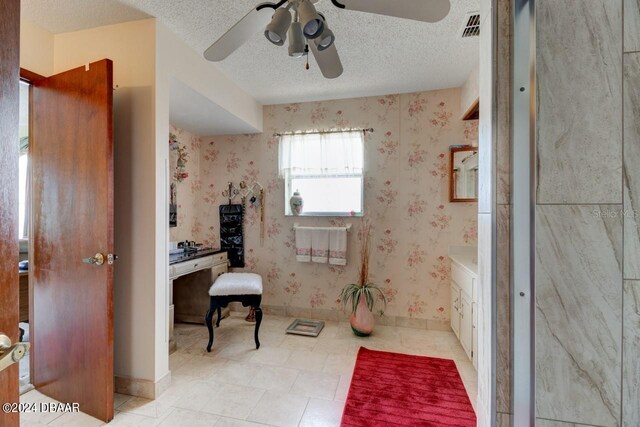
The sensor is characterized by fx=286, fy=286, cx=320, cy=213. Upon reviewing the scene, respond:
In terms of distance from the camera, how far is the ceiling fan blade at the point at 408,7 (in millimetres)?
1087

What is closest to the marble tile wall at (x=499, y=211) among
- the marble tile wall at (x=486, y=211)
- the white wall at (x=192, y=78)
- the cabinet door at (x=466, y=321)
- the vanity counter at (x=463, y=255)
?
the marble tile wall at (x=486, y=211)

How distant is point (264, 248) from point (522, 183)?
118 inches

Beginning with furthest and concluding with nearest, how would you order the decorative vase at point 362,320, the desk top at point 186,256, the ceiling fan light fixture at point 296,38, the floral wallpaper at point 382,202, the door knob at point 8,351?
the floral wallpaper at point 382,202 → the decorative vase at point 362,320 → the desk top at point 186,256 → the ceiling fan light fixture at point 296,38 → the door knob at point 8,351

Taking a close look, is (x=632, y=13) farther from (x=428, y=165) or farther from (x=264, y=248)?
(x=264, y=248)

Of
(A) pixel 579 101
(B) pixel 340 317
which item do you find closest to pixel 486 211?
(A) pixel 579 101

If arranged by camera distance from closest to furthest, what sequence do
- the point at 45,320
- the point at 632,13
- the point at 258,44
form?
the point at 632,13
the point at 45,320
the point at 258,44

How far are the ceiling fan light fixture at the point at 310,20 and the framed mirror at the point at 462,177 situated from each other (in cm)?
219

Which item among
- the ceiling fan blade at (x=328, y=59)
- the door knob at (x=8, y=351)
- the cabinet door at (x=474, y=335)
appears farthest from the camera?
the cabinet door at (x=474, y=335)

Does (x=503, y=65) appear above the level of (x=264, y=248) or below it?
above

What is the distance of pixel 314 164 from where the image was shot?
10.8 ft

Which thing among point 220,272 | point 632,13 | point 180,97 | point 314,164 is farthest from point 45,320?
point 632,13

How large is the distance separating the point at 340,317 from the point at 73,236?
2.50 metres

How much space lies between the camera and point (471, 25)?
1874 millimetres

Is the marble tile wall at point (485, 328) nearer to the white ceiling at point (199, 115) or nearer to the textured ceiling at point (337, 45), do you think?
the textured ceiling at point (337, 45)
